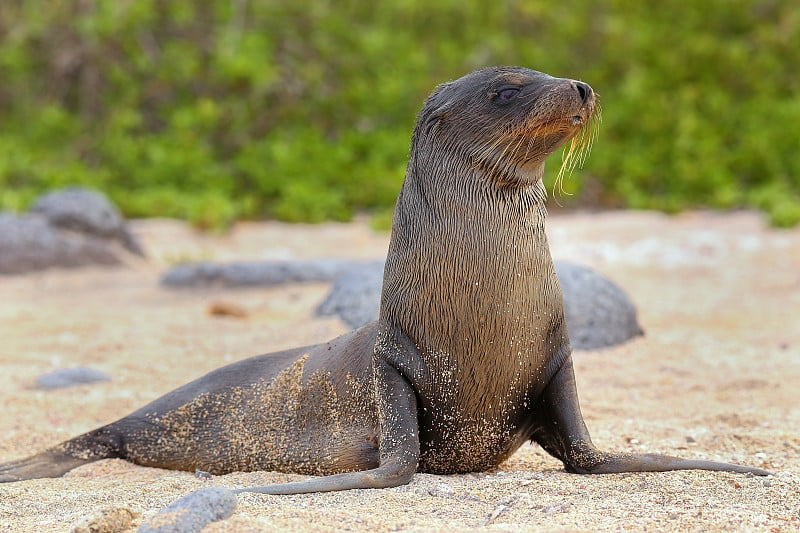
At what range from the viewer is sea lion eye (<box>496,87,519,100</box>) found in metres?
3.85

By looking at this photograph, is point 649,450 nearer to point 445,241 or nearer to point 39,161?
point 445,241

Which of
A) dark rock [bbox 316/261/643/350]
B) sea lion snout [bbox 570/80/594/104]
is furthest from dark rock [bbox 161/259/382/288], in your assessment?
sea lion snout [bbox 570/80/594/104]

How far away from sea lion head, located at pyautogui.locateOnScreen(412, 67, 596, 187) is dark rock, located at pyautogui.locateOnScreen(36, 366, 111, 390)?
2.92 metres

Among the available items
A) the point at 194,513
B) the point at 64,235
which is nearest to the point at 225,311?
the point at 64,235

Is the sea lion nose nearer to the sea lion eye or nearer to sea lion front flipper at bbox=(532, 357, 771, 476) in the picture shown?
the sea lion eye

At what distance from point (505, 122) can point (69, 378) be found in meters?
3.32

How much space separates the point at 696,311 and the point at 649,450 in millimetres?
3883

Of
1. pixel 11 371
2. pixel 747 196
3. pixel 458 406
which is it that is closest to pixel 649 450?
pixel 458 406

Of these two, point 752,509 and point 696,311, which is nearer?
point 752,509

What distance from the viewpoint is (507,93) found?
12.6 feet

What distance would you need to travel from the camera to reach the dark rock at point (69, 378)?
239 inches

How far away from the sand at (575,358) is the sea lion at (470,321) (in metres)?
0.12

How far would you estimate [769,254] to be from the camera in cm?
983

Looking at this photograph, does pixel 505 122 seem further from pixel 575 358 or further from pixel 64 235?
pixel 64 235
